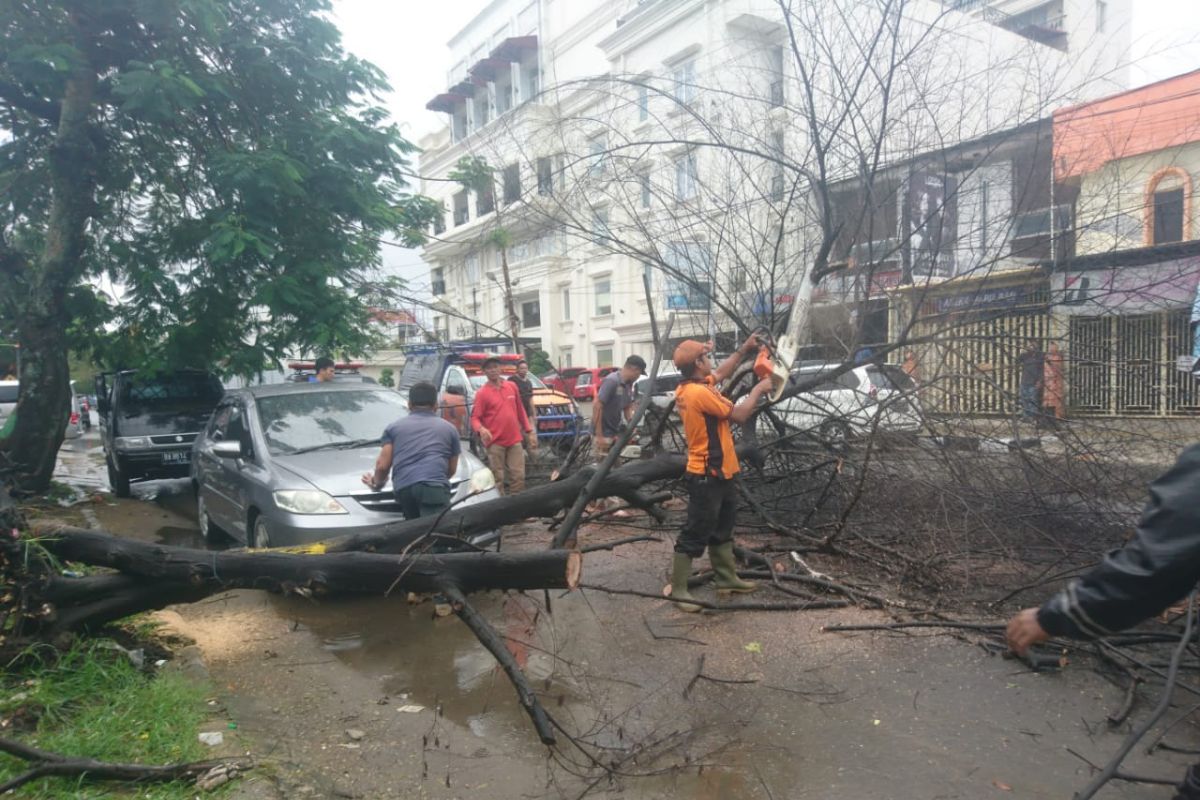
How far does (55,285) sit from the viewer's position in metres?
9.76

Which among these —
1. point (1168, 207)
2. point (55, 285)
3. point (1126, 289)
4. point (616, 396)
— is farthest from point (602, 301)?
point (1126, 289)

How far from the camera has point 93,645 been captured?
153 inches

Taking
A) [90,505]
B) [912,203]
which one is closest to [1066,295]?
[912,203]

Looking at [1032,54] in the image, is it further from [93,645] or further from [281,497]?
[93,645]

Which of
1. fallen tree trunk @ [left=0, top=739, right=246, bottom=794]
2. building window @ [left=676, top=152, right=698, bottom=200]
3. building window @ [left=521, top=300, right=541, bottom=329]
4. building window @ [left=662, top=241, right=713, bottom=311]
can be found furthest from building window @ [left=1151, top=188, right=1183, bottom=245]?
building window @ [left=521, top=300, right=541, bottom=329]

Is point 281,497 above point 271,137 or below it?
below

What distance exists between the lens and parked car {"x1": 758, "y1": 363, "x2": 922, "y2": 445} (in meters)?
6.11

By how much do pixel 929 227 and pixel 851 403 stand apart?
1.70 m

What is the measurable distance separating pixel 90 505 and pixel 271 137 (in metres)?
5.60

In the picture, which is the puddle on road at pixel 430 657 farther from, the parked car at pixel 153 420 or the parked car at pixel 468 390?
the parked car at pixel 153 420

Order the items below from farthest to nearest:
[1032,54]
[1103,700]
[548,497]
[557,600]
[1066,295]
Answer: [1032,54]
[1066,295]
[557,600]
[548,497]
[1103,700]

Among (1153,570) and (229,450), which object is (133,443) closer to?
(229,450)

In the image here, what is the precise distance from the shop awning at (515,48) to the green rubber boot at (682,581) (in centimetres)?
2920

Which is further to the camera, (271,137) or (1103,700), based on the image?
(271,137)
